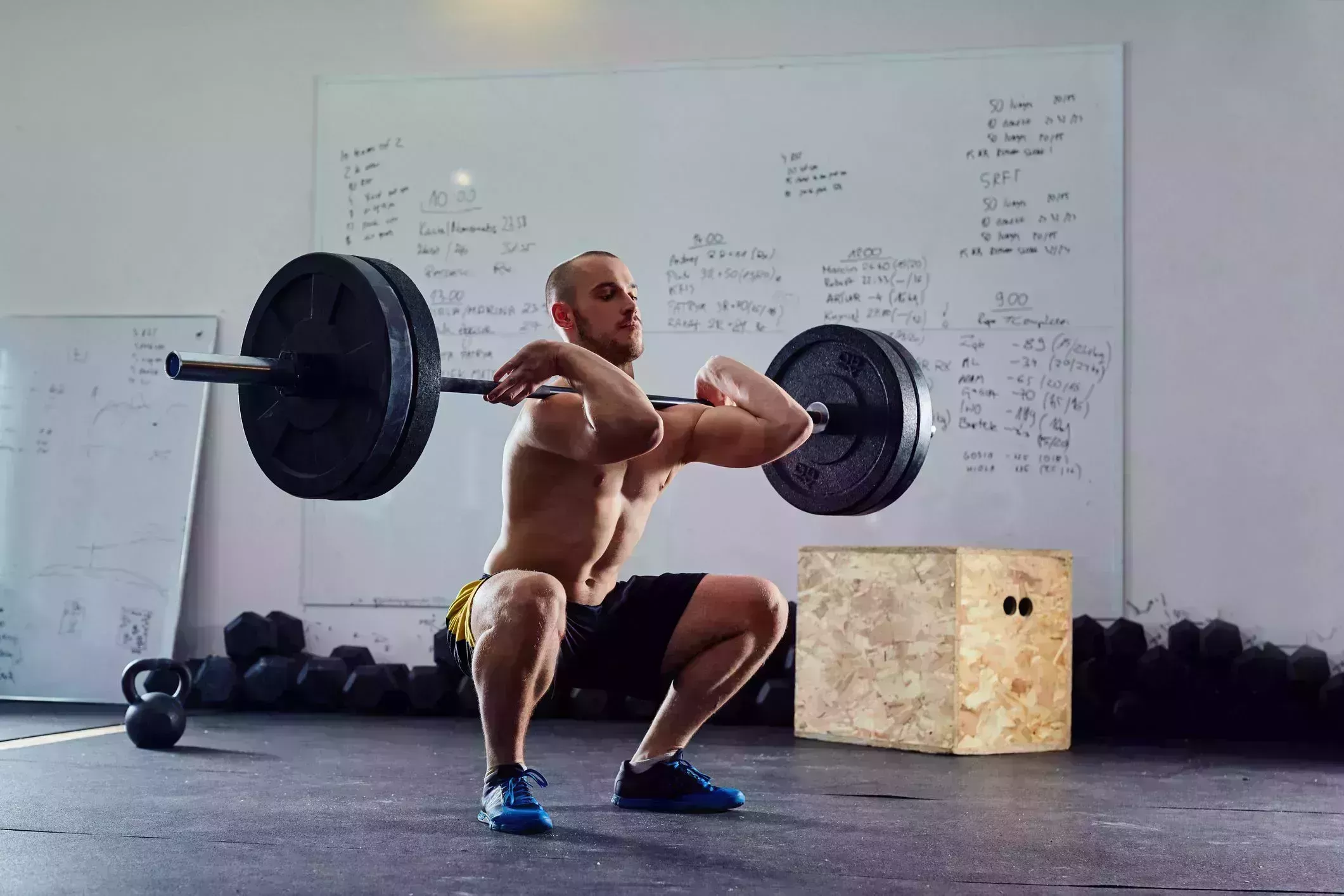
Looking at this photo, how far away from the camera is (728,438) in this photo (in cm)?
254

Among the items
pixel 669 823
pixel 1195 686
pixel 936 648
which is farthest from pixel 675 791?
pixel 1195 686

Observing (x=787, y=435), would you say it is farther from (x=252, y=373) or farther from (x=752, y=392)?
(x=252, y=373)

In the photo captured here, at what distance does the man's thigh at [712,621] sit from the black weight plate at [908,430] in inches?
14.1

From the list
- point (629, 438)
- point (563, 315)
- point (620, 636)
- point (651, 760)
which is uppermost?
point (563, 315)

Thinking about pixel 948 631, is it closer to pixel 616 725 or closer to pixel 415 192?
pixel 616 725

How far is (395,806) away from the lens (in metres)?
2.62

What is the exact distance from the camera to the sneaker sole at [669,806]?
255 cm

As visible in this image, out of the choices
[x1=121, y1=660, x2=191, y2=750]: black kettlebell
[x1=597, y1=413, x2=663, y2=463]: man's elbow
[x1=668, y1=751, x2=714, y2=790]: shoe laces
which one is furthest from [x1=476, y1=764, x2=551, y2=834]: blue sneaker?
[x1=121, y1=660, x2=191, y2=750]: black kettlebell

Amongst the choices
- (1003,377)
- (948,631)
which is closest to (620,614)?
(948,631)

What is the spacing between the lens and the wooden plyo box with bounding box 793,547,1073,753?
3.66 meters

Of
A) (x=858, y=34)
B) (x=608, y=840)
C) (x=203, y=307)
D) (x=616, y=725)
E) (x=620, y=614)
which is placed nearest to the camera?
(x=608, y=840)

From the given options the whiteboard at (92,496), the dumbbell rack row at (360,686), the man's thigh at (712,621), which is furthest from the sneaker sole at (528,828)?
the whiteboard at (92,496)

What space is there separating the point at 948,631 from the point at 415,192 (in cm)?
250

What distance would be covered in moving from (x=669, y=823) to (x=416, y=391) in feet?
3.03
